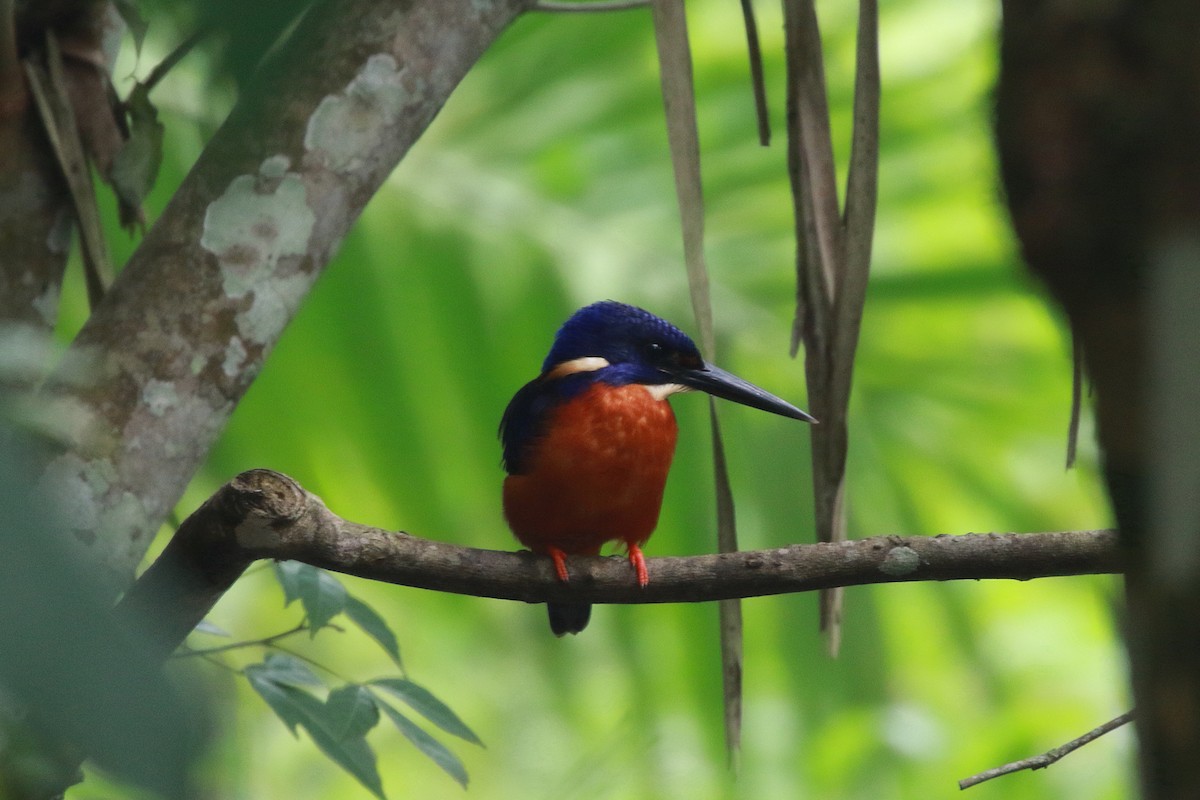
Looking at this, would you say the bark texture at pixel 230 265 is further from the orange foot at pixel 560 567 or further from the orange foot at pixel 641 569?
the orange foot at pixel 641 569

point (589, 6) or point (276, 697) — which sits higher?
point (589, 6)

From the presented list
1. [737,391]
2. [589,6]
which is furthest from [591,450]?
[589,6]

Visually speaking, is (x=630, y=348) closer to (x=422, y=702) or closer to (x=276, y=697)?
(x=422, y=702)

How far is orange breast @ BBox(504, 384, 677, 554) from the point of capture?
2.57m

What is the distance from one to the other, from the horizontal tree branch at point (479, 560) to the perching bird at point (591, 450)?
22.2 inches

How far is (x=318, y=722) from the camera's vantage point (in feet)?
6.27

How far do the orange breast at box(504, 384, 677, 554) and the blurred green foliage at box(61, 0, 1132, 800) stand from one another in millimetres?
1379

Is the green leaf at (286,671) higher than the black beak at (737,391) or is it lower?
lower

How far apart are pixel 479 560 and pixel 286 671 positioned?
39 centimetres

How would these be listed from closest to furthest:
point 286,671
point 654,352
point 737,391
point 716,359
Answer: point 286,671
point 737,391
point 654,352
point 716,359

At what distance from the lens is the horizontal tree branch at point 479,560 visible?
64.5 inches

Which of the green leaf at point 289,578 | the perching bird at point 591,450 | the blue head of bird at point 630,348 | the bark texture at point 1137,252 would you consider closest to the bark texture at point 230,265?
the green leaf at point 289,578

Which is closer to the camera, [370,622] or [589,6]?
[370,622]

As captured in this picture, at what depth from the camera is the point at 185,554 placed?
1.68 meters
